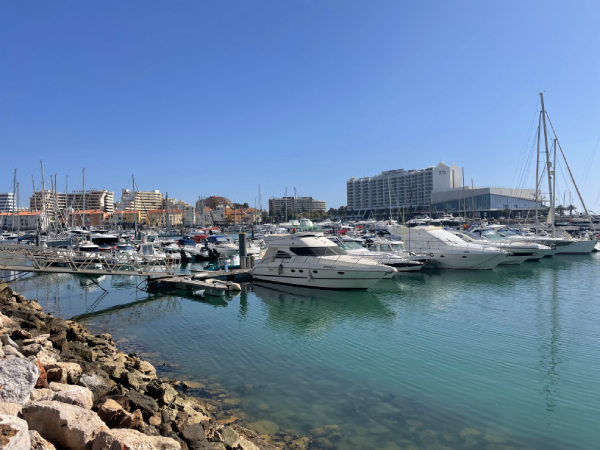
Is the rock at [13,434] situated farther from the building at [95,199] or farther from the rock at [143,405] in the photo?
the building at [95,199]

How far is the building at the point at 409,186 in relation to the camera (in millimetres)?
172750

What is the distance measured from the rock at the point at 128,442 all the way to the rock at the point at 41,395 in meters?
1.47

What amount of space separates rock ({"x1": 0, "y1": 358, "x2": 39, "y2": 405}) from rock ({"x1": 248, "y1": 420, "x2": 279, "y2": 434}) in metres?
4.76

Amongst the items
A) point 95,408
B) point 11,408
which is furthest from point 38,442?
point 95,408

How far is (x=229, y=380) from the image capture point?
11.2 metres

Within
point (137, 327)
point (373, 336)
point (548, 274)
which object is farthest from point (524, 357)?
point (548, 274)

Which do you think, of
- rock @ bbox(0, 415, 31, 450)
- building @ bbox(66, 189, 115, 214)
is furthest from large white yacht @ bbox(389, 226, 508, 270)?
building @ bbox(66, 189, 115, 214)

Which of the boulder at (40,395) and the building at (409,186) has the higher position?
the building at (409,186)

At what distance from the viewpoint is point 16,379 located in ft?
17.8

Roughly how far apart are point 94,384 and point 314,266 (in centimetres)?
1756

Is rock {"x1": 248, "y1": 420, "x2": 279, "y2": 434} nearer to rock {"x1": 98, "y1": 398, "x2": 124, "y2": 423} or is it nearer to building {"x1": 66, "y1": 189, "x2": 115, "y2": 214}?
rock {"x1": 98, "y1": 398, "x2": 124, "y2": 423}

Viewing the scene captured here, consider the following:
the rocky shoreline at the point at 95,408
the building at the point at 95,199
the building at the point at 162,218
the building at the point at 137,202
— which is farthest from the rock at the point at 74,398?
the building at the point at 95,199

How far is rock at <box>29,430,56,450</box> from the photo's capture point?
14.5 feet

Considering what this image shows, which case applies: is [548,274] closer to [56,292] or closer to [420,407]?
[420,407]
